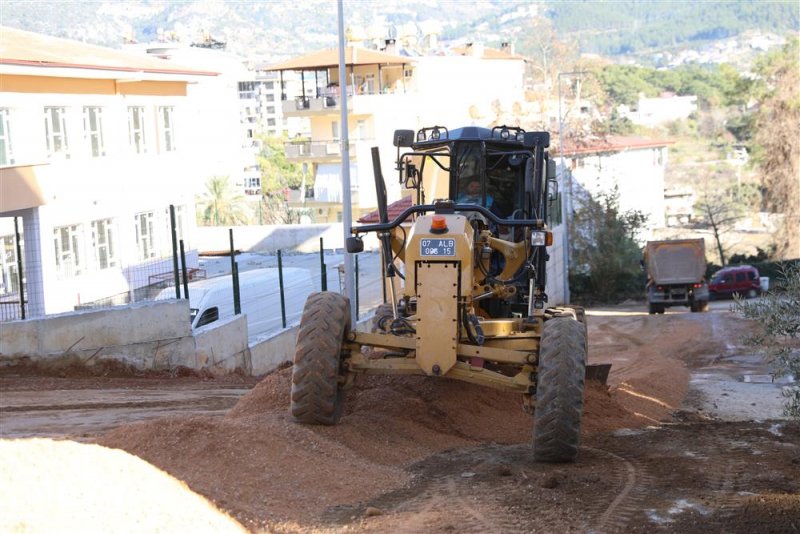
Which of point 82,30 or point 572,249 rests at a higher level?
point 82,30

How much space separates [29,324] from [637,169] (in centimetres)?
8000

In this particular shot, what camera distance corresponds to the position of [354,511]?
8859mm

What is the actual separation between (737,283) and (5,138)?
3197 cm

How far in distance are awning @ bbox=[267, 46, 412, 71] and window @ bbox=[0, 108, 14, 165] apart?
116 ft

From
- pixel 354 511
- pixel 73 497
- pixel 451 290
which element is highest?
pixel 451 290

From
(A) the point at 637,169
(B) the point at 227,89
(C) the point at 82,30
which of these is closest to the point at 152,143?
(A) the point at 637,169

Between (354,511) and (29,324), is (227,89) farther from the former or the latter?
(354,511)

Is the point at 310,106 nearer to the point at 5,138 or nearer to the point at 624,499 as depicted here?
the point at 5,138

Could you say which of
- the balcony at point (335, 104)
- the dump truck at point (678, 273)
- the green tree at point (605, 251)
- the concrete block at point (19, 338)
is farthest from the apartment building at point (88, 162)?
the balcony at point (335, 104)

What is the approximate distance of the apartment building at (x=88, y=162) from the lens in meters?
27.0

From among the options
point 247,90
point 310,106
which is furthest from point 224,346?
point 247,90

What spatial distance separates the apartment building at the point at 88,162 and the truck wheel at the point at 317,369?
1169 cm

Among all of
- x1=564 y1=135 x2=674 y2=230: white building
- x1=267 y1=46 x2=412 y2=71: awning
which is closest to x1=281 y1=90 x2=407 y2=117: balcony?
x1=267 y1=46 x2=412 y2=71: awning

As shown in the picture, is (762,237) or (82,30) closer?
(762,237)
